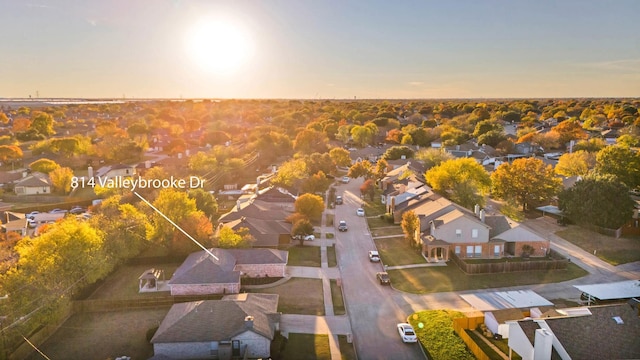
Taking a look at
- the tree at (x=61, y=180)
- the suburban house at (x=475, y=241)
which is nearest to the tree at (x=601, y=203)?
the suburban house at (x=475, y=241)

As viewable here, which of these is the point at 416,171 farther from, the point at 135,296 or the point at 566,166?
the point at 135,296

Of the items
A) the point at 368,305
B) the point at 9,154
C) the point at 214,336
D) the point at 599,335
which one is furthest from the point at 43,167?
the point at 599,335

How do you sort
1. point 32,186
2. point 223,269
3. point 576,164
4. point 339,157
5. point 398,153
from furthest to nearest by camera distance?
point 398,153 < point 339,157 < point 576,164 < point 32,186 < point 223,269

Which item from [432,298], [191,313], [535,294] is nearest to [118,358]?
[191,313]

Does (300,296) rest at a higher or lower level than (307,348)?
higher

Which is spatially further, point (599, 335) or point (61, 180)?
point (61, 180)

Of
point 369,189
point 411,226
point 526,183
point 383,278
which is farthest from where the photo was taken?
point 369,189

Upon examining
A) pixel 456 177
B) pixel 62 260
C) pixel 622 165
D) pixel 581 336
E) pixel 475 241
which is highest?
pixel 622 165

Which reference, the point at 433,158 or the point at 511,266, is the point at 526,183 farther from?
the point at 433,158
